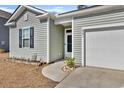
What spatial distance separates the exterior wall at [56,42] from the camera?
9.58 metres

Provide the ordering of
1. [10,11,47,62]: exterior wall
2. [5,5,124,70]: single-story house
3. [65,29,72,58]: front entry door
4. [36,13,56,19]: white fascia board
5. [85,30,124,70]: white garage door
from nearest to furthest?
[85,30,124,70]: white garage door, [5,5,124,70]: single-story house, [36,13,56,19]: white fascia board, [10,11,47,62]: exterior wall, [65,29,72,58]: front entry door

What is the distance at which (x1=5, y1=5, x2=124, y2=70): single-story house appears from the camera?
6.82m

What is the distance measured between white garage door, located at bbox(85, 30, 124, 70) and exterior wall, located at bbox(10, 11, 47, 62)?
3320 mm

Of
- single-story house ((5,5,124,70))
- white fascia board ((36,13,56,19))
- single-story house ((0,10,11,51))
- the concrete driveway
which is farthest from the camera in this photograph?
single-story house ((0,10,11,51))

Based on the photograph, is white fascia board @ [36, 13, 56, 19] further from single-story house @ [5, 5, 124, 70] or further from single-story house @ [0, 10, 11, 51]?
single-story house @ [0, 10, 11, 51]

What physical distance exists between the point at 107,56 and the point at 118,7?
2.51m

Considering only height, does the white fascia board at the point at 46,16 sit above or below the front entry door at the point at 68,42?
above

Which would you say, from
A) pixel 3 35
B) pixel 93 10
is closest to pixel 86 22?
pixel 93 10

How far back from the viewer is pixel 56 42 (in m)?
10.1

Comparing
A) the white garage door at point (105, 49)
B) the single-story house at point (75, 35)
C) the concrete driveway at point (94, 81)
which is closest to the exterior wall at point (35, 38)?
the single-story house at point (75, 35)


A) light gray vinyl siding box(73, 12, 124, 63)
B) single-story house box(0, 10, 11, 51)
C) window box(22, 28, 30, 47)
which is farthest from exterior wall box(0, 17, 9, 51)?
light gray vinyl siding box(73, 12, 124, 63)

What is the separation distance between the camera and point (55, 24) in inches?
384

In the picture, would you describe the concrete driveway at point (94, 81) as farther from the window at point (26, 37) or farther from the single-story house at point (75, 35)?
the window at point (26, 37)

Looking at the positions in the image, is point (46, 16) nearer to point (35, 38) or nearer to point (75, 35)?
point (35, 38)
